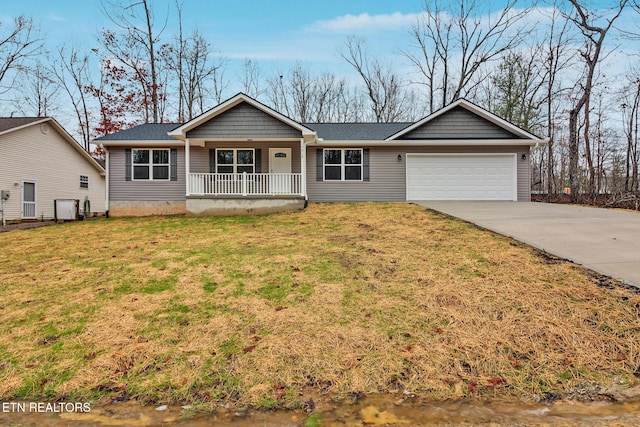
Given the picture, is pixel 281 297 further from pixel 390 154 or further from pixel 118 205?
pixel 118 205

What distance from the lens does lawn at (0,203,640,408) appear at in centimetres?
291

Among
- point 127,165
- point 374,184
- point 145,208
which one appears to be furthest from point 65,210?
point 374,184

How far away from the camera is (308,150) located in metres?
14.3

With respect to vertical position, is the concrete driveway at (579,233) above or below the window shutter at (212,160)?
below

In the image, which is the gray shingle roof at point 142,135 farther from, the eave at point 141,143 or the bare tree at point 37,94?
the bare tree at point 37,94

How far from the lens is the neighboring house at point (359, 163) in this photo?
1391cm

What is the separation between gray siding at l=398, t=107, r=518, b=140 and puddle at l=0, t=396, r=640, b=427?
12.4m

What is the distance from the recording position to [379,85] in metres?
27.3

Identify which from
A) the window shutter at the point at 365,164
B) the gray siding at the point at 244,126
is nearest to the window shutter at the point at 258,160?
the gray siding at the point at 244,126

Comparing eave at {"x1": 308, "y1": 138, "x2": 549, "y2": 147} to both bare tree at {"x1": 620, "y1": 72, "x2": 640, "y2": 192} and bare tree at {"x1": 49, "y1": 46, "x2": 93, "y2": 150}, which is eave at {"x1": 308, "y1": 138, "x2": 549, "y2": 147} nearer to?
bare tree at {"x1": 620, "y1": 72, "x2": 640, "y2": 192}

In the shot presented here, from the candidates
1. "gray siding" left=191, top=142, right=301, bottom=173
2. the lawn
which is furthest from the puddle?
"gray siding" left=191, top=142, right=301, bottom=173

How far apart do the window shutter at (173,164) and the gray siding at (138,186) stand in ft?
0.41

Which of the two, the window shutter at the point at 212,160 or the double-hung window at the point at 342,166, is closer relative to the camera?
the window shutter at the point at 212,160

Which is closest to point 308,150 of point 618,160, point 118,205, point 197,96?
point 118,205
